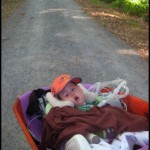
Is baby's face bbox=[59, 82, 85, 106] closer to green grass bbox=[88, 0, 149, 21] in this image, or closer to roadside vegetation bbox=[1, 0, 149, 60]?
roadside vegetation bbox=[1, 0, 149, 60]

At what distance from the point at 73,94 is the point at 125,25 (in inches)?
326

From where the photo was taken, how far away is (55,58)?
8.16 meters

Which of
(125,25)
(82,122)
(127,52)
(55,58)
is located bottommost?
(55,58)

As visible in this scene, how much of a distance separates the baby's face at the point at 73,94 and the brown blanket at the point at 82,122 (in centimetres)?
21

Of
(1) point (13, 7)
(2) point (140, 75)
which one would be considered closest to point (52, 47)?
(2) point (140, 75)

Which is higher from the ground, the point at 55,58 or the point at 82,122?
the point at 82,122

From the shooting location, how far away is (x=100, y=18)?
1300cm

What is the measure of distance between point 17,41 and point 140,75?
412 centimetres

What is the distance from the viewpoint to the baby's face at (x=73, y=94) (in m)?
3.52

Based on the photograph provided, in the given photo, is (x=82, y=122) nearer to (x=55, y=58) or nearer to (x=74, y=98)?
(x=74, y=98)

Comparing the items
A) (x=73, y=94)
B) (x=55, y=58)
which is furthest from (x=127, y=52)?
(x=73, y=94)

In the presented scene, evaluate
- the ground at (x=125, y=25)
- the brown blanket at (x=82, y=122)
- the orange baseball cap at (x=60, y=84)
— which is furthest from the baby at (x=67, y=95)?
the ground at (x=125, y=25)

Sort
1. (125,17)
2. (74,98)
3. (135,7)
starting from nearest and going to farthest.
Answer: (74,98), (125,17), (135,7)

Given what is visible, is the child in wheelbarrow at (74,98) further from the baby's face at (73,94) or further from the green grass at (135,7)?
the green grass at (135,7)
